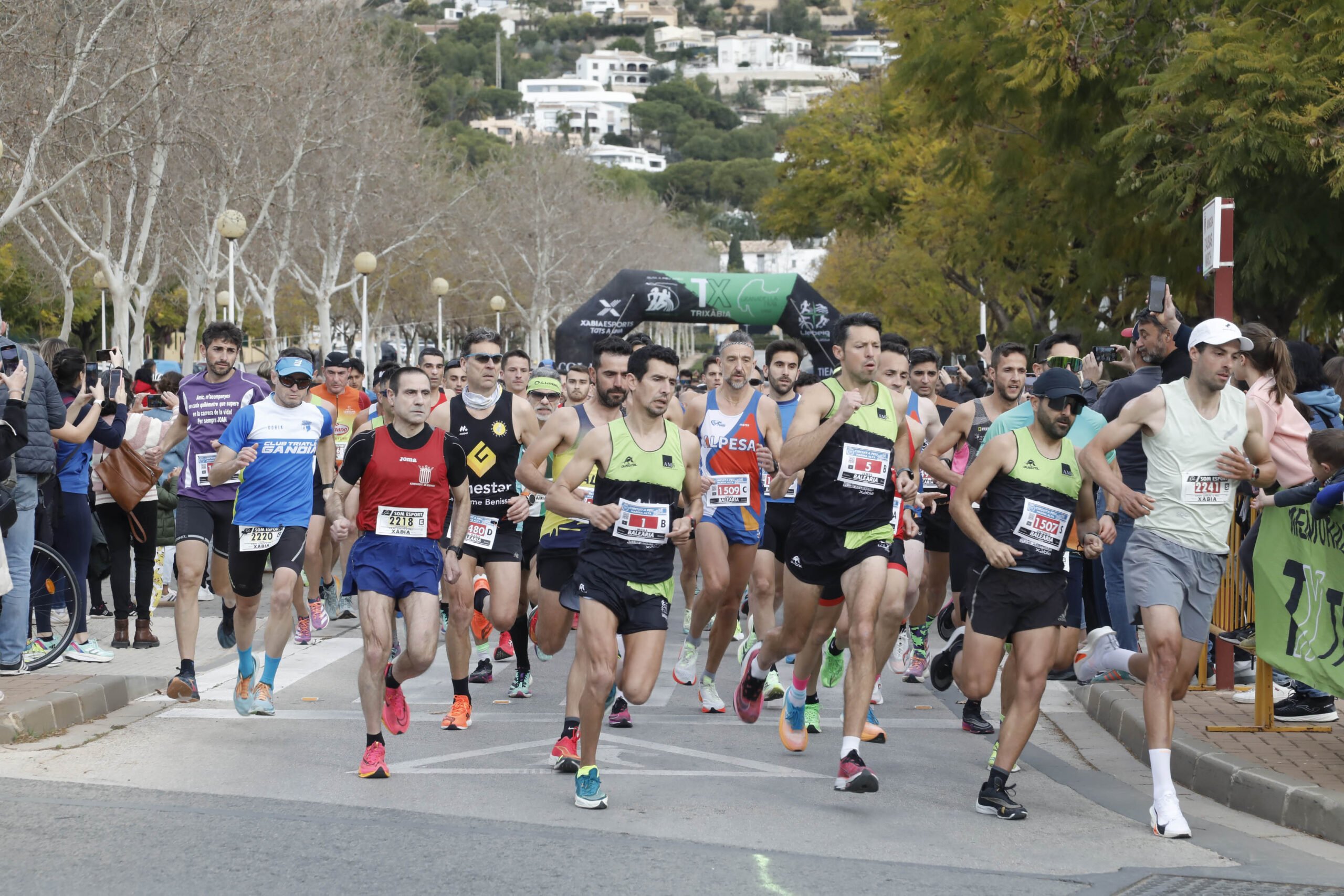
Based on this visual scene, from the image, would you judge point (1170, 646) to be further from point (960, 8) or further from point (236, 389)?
point (960, 8)

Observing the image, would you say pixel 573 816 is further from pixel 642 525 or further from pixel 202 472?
pixel 202 472

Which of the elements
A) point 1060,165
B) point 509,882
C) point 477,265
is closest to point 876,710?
point 509,882

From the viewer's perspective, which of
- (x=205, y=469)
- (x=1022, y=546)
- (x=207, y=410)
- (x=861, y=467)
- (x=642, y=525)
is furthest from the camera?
(x=207, y=410)

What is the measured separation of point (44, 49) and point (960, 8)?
14111 mm

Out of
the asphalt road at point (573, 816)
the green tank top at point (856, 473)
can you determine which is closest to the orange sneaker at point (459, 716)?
the asphalt road at point (573, 816)

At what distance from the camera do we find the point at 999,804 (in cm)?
697

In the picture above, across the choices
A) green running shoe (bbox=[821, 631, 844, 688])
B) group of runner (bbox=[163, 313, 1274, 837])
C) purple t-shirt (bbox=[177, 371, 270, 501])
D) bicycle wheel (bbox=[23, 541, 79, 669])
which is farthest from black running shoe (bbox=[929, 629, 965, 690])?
bicycle wheel (bbox=[23, 541, 79, 669])

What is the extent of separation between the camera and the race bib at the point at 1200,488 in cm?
720

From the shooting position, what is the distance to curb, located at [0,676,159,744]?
8359 mm

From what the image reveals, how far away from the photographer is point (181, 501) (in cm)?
1002

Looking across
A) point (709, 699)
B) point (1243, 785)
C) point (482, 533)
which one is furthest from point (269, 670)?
point (1243, 785)

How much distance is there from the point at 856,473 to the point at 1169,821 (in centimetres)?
225

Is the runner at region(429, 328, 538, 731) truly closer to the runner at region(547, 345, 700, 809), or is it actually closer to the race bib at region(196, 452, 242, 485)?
Answer: the race bib at region(196, 452, 242, 485)

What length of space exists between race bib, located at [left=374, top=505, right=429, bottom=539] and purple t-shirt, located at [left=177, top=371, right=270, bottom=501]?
2.54 m
